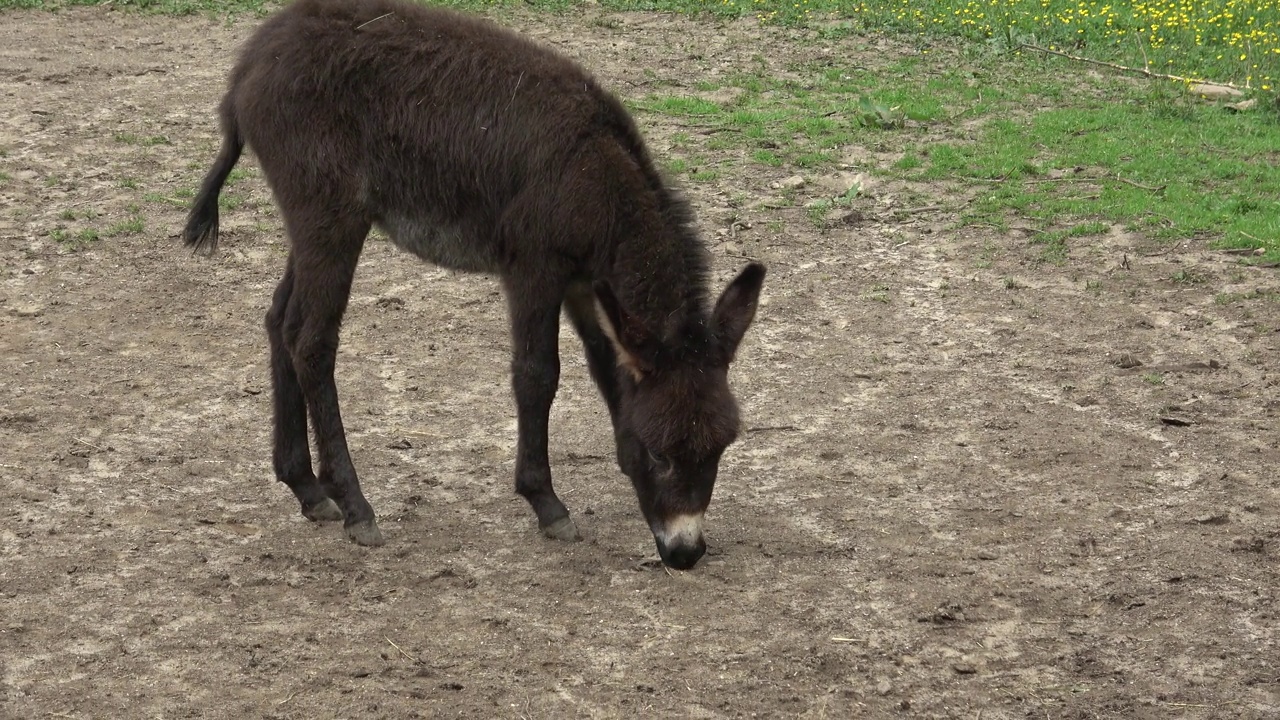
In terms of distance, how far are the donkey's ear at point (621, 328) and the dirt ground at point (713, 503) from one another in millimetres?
835

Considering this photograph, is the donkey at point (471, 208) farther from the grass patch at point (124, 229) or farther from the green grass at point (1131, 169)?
the green grass at point (1131, 169)

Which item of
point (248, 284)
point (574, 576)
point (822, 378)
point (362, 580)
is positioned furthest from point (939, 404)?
point (248, 284)

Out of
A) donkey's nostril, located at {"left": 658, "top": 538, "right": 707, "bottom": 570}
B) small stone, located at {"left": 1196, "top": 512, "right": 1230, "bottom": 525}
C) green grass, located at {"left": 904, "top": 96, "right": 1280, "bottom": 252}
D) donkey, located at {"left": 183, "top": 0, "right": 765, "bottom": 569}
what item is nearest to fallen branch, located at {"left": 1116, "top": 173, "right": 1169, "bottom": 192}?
green grass, located at {"left": 904, "top": 96, "right": 1280, "bottom": 252}

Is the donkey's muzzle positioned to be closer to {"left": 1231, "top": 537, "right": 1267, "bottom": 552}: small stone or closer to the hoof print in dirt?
the hoof print in dirt

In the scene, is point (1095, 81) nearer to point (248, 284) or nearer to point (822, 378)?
point (822, 378)

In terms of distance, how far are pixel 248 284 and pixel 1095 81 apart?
6895 mm

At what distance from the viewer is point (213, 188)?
5.72m

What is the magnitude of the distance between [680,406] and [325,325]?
1434mm

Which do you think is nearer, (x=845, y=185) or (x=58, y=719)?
(x=58, y=719)

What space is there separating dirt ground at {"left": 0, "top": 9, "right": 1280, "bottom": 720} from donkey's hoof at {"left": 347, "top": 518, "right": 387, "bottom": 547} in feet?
0.36

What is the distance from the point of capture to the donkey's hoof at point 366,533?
16.9ft

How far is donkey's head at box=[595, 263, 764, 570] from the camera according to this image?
4629 millimetres

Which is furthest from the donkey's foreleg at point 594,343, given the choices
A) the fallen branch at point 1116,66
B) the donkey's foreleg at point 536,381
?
the fallen branch at point 1116,66

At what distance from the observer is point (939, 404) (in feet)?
20.7
